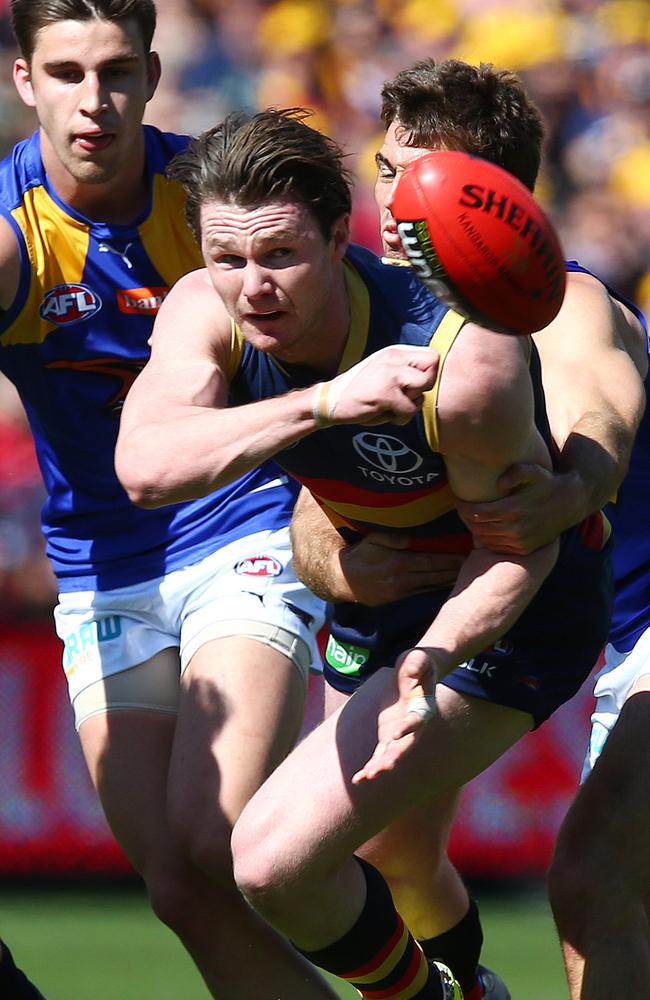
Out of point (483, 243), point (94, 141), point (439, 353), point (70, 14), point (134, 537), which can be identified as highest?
point (483, 243)

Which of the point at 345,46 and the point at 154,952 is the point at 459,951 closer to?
the point at 154,952

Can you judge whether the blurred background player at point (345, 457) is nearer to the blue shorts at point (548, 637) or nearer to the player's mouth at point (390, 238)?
the blue shorts at point (548, 637)

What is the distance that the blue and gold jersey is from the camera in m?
3.42

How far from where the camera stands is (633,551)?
4.49 m

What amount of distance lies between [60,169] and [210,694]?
63.2 inches

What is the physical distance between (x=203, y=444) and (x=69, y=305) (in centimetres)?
142

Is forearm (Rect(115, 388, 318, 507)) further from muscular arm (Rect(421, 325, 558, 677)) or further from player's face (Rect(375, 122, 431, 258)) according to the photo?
player's face (Rect(375, 122, 431, 258))

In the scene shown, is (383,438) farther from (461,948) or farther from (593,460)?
(461,948)

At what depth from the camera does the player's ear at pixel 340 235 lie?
11.3 ft

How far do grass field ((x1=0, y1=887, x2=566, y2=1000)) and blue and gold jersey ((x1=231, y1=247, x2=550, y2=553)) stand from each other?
2.88 meters

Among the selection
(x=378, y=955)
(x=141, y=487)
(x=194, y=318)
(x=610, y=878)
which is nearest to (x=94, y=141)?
(x=194, y=318)

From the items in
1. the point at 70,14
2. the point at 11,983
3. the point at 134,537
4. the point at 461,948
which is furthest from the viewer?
the point at 134,537

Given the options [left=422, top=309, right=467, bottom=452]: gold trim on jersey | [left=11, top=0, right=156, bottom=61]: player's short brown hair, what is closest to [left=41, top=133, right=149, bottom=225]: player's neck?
[left=11, top=0, right=156, bottom=61]: player's short brown hair

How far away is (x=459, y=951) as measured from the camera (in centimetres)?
441
